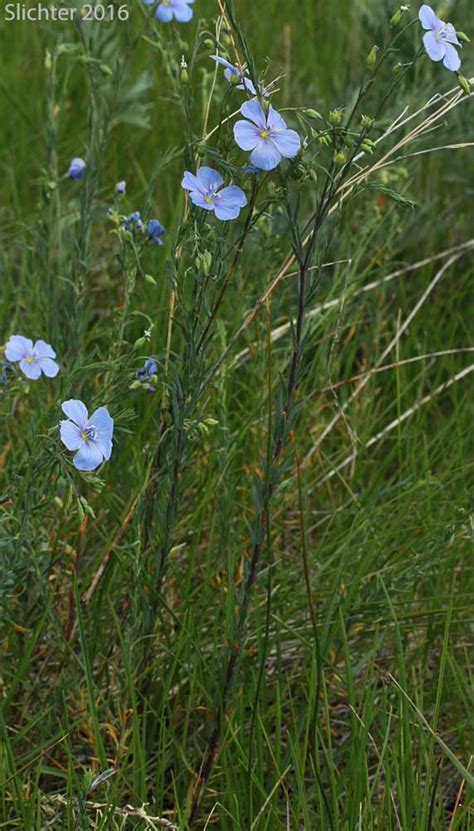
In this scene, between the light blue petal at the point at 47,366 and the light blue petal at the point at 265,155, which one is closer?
the light blue petal at the point at 265,155

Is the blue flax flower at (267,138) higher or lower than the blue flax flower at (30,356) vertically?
higher

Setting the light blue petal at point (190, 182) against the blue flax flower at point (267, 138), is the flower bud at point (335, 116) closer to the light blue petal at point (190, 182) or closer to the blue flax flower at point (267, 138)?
the blue flax flower at point (267, 138)

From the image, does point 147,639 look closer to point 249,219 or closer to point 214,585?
point 214,585

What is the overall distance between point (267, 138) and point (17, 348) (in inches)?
25.7

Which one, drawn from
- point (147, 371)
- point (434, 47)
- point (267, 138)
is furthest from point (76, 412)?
point (434, 47)

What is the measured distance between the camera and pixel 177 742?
1.95m

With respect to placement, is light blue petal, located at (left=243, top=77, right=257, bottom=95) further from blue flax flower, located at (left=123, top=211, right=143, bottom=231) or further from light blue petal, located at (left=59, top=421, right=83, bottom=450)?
light blue petal, located at (left=59, top=421, right=83, bottom=450)

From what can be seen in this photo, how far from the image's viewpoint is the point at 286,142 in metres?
1.54

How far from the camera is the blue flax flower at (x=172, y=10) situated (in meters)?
2.18

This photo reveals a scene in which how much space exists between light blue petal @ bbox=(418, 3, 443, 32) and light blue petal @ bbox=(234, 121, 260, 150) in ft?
1.00

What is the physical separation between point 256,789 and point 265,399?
923 millimetres

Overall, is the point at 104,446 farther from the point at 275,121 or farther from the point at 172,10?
the point at 172,10

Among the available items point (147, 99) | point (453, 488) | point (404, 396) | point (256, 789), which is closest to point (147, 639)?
point (256, 789)

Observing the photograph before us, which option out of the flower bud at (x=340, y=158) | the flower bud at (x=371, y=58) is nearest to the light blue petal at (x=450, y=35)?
the flower bud at (x=371, y=58)
